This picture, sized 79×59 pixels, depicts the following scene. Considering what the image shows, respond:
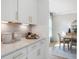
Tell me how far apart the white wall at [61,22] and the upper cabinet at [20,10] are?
5987 millimetres

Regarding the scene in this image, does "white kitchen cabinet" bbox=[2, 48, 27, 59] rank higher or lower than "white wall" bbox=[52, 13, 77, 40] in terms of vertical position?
lower

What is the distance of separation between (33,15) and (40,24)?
0.44 m

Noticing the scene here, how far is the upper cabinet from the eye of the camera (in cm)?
192

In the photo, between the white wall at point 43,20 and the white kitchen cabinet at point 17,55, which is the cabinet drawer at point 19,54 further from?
the white wall at point 43,20

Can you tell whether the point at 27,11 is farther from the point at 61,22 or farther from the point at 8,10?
the point at 61,22

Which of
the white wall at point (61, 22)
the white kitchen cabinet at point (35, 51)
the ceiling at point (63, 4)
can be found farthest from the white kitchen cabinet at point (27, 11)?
the white wall at point (61, 22)

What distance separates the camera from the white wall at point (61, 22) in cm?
879

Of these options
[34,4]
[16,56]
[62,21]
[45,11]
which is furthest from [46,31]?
[62,21]

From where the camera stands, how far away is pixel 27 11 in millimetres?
2908

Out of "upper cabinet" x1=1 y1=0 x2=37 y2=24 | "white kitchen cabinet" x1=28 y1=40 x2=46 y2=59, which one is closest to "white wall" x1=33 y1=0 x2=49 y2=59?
"upper cabinet" x1=1 y1=0 x2=37 y2=24

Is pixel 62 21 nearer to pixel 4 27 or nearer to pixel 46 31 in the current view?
pixel 46 31

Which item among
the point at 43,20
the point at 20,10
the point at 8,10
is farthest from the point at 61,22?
the point at 8,10

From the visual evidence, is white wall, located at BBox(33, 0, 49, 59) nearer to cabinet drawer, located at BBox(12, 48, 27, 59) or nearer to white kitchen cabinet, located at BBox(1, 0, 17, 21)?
white kitchen cabinet, located at BBox(1, 0, 17, 21)

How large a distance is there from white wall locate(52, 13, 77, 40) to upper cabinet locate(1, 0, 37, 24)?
5.99 m
